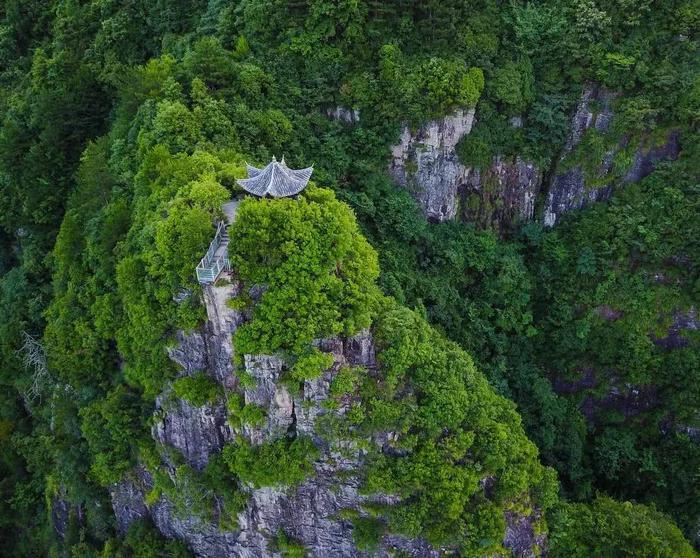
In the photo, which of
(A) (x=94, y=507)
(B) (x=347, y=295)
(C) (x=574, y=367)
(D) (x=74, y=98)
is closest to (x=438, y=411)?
(B) (x=347, y=295)

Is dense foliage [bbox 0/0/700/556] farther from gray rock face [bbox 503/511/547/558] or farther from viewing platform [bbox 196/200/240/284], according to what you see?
gray rock face [bbox 503/511/547/558]

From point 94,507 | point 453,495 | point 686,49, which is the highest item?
point 686,49

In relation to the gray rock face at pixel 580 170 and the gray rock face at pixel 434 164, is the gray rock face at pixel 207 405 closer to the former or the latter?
the gray rock face at pixel 434 164

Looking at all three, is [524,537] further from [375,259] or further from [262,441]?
[375,259]

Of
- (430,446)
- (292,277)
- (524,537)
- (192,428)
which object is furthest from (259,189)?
(524,537)

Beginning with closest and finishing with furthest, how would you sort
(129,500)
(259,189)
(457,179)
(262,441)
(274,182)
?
(274,182), (259,189), (262,441), (129,500), (457,179)

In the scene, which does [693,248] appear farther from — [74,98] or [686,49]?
[74,98]
